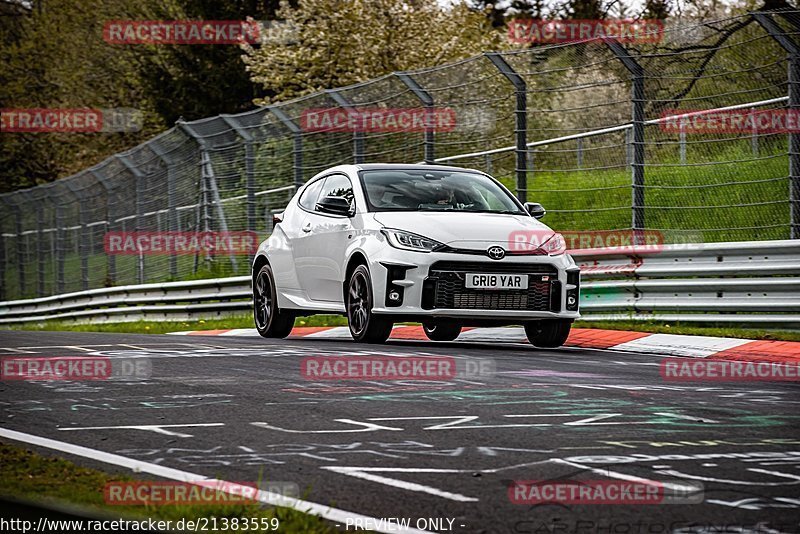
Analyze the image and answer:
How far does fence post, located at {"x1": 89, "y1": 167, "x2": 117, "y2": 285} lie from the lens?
28647 millimetres

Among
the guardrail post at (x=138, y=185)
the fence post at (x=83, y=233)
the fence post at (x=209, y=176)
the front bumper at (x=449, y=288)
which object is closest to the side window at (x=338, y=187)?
the front bumper at (x=449, y=288)

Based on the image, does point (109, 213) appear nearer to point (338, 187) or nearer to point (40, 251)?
point (40, 251)

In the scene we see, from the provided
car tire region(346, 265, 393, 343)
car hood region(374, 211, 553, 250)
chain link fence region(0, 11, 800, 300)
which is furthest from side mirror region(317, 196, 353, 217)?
chain link fence region(0, 11, 800, 300)

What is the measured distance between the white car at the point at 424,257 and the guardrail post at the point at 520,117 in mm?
2350

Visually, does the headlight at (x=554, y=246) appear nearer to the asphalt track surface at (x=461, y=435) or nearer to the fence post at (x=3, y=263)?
the asphalt track surface at (x=461, y=435)

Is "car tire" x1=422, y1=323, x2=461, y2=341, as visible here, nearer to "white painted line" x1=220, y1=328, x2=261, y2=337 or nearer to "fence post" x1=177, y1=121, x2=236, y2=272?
"white painted line" x1=220, y1=328, x2=261, y2=337

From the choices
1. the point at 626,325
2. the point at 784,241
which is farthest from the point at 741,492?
the point at 626,325

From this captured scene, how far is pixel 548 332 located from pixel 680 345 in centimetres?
134

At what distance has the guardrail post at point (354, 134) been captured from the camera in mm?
18719

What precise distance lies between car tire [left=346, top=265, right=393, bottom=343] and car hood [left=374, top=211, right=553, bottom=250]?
570 mm

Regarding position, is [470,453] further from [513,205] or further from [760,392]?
[513,205]

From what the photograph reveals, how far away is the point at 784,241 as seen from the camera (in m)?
13.0

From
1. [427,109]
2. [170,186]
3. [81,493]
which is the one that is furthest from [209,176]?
[81,493]

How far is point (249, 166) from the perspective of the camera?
22.0m
